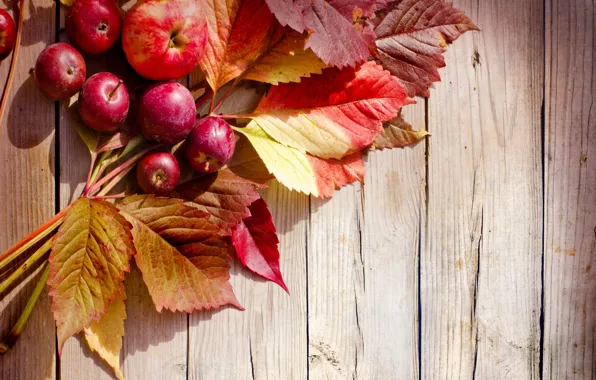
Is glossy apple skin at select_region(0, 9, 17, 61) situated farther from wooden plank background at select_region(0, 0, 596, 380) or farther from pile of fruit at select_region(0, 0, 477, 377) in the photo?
wooden plank background at select_region(0, 0, 596, 380)

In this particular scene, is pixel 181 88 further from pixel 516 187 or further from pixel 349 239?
pixel 516 187

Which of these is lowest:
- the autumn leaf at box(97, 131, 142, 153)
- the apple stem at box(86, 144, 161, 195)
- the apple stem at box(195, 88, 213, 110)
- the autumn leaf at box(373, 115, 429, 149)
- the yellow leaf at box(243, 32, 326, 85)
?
the apple stem at box(86, 144, 161, 195)

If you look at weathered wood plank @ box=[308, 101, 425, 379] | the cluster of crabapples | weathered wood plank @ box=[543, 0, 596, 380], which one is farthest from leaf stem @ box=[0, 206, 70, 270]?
weathered wood plank @ box=[543, 0, 596, 380]

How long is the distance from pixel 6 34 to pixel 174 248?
30 cm

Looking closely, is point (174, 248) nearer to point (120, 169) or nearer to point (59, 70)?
point (120, 169)

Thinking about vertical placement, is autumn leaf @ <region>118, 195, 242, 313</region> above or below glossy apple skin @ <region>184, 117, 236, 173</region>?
below

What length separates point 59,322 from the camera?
0.61m

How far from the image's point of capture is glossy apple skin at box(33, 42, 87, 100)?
62 cm

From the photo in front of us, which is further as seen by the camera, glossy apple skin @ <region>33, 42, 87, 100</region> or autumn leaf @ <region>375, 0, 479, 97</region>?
autumn leaf @ <region>375, 0, 479, 97</region>

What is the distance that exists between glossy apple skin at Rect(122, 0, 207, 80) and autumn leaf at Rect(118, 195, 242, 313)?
0.15 m

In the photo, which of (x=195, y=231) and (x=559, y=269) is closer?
(x=195, y=231)

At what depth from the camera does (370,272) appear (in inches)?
29.7

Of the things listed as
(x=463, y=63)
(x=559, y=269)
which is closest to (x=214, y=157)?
(x=463, y=63)

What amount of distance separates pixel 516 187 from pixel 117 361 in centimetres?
57
